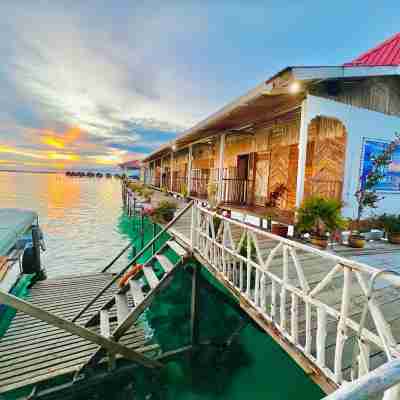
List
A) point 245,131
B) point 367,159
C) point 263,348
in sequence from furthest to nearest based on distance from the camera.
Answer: point 245,131, point 367,159, point 263,348

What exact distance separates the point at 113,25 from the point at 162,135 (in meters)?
44.1

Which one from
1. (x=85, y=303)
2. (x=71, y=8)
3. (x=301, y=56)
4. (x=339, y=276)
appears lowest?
(x=85, y=303)

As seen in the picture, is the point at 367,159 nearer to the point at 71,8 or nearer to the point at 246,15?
the point at 246,15

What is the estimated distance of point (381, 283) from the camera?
10.9ft

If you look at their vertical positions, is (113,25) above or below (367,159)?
above

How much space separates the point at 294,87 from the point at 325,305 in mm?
4881

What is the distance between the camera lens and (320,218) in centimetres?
518

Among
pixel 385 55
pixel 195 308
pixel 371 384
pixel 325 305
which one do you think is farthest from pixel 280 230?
pixel 385 55

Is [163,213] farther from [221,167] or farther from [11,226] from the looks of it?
[11,226]

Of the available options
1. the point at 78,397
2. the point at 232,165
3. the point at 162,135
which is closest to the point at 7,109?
the point at 232,165

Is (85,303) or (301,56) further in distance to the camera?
(301,56)

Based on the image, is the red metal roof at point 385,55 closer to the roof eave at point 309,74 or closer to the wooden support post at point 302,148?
the roof eave at point 309,74

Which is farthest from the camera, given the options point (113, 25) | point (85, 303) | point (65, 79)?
point (65, 79)

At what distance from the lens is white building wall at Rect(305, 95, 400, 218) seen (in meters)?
5.93
